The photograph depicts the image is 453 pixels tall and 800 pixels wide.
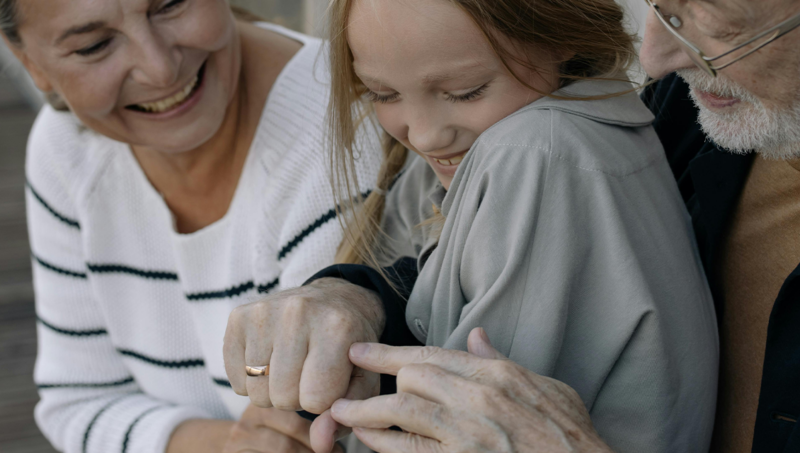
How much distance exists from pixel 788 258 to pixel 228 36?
131 centimetres

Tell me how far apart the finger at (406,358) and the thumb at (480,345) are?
0.5 inches

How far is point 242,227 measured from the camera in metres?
1.75

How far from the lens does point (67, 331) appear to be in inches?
78.5

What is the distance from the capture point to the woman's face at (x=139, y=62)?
4.76 ft

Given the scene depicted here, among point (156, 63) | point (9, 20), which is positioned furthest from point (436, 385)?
point (9, 20)

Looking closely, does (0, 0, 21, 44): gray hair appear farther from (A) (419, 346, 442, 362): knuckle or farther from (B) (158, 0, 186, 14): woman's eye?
(A) (419, 346, 442, 362): knuckle

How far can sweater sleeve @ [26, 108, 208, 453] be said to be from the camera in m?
1.93

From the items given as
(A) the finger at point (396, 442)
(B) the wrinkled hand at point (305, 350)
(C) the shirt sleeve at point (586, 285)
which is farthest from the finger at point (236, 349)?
(C) the shirt sleeve at point (586, 285)

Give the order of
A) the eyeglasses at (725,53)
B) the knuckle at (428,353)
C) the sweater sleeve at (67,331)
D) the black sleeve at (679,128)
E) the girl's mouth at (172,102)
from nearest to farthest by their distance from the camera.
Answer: the eyeglasses at (725,53)
the knuckle at (428,353)
the black sleeve at (679,128)
the girl's mouth at (172,102)
the sweater sleeve at (67,331)

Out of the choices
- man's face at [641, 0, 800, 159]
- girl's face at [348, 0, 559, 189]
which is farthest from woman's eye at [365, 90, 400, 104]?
man's face at [641, 0, 800, 159]

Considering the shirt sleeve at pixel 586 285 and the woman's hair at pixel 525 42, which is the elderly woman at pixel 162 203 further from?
the shirt sleeve at pixel 586 285

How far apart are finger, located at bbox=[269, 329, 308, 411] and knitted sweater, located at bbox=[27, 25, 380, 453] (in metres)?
0.60

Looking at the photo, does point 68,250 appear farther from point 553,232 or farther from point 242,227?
point 553,232

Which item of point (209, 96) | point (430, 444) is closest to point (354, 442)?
point (430, 444)
